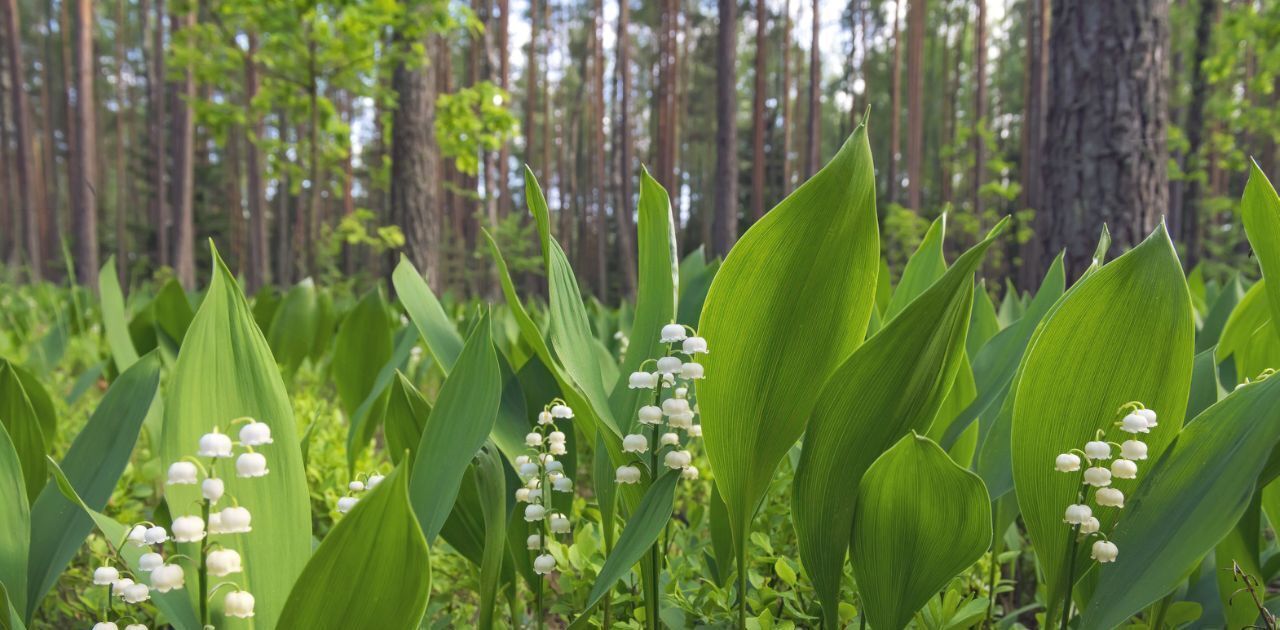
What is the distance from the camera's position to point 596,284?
24656mm

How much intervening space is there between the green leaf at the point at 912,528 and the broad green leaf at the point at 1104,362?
12cm

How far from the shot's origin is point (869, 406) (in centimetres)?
80

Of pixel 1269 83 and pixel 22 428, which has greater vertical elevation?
pixel 1269 83

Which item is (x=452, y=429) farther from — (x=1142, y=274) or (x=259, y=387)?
(x=1142, y=274)

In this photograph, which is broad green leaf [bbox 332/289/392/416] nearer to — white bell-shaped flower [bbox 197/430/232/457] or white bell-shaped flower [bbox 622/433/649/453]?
white bell-shaped flower [bbox 622/433/649/453]

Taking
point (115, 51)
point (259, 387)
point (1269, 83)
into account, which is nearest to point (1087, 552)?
point (259, 387)

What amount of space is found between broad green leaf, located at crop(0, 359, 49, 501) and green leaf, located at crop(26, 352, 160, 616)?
0.18m

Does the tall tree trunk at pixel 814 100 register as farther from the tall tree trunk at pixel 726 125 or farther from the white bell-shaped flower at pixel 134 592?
the white bell-shaped flower at pixel 134 592

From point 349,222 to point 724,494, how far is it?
6.85 meters

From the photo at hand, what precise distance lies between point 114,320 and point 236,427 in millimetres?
1329

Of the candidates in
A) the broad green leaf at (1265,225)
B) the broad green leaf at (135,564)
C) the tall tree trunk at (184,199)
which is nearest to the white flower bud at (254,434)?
the broad green leaf at (135,564)

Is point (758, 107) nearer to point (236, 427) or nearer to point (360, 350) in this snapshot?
point (360, 350)

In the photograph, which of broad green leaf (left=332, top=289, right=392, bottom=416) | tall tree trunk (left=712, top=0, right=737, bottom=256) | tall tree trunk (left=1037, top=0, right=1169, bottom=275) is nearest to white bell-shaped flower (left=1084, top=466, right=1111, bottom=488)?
broad green leaf (left=332, top=289, right=392, bottom=416)

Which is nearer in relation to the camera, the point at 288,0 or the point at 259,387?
the point at 259,387
